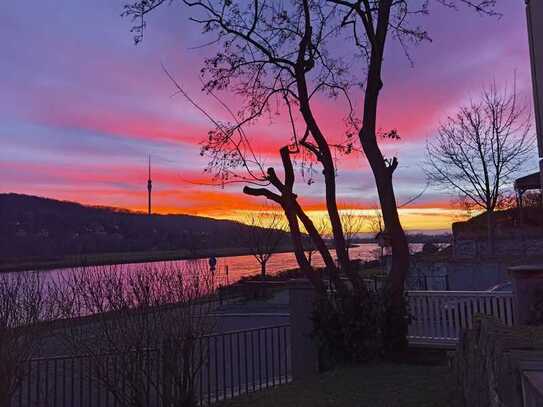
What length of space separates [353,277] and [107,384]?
4739 mm

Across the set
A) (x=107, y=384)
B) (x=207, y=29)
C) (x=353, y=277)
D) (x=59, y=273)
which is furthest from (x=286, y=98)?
(x=107, y=384)

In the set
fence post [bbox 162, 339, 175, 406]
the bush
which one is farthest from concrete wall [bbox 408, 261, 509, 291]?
fence post [bbox 162, 339, 175, 406]

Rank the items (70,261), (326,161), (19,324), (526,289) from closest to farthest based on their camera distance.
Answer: (19,324) < (526,289) < (70,261) < (326,161)

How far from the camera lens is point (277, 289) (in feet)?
104

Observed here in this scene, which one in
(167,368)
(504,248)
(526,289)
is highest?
(504,248)

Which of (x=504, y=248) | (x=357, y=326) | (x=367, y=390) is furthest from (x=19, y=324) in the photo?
(x=504, y=248)

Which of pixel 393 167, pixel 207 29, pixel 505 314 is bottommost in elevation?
pixel 505 314

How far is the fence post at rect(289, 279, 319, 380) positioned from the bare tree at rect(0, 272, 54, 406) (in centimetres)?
458

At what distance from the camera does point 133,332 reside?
7574mm

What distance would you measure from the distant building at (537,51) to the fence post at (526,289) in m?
1.61

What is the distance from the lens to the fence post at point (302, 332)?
10.4 m

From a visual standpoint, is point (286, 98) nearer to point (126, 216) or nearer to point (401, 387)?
point (401, 387)

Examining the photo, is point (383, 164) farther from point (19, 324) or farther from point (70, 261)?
point (19, 324)

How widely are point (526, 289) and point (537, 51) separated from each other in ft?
11.1
